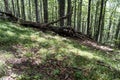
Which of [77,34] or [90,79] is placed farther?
[77,34]

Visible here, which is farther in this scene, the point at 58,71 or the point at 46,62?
the point at 46,62

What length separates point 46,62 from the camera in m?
A: 5.50

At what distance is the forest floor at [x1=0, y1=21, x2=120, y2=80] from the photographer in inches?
188

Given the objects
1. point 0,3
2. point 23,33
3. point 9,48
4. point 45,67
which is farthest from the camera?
point 0,3

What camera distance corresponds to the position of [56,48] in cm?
668

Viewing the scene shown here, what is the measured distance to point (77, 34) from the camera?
10156mm

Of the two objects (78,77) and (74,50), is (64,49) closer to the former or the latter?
(74,50)

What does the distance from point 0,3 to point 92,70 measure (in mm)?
43549

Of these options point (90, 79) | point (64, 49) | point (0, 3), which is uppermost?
point (0, 3)

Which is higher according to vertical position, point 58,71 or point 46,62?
point 46,62

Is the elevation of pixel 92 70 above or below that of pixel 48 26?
below

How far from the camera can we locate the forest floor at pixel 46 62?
477cm

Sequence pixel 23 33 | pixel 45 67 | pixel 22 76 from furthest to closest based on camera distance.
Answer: pixel 23 33, pixel 45 67, pixel 22 76

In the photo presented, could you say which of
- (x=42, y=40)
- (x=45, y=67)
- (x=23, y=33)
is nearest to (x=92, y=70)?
(x=45, y=67)
